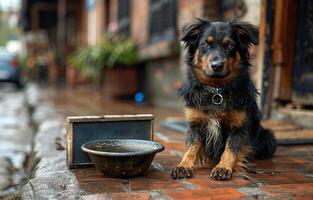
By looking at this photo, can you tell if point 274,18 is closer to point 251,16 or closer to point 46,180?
point 251,16

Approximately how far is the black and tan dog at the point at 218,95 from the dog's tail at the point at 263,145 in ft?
0.77

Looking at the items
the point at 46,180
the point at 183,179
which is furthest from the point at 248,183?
the point at 46,180

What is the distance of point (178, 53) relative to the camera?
27.3 feet

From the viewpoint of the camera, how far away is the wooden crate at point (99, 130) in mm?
3533

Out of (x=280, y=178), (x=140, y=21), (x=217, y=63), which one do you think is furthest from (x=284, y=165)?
(x=140, y=21)

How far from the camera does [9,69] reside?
1992 cm

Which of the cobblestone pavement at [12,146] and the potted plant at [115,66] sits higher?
the potted plant at [115,66]

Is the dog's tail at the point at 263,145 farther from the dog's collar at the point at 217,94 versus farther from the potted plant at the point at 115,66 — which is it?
the potted plant at the point at 115,66

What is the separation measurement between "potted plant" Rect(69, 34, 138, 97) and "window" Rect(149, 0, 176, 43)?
0.86 metres

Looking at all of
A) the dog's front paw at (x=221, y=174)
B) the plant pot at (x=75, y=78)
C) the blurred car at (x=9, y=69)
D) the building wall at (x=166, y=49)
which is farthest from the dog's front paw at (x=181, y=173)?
the blurred car at (x=9, y=69)

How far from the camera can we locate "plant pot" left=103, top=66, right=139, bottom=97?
10672 mm

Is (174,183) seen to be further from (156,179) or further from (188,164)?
(188,164)

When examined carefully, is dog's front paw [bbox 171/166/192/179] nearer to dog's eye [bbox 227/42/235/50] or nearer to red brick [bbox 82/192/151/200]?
red brick [bbox 82/192/151/200]

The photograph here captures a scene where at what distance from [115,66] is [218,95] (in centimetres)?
725
